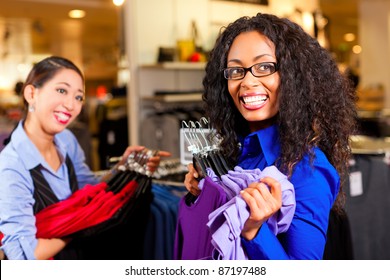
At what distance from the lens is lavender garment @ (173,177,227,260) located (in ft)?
3.92

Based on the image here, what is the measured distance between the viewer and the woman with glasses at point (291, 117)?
3.58 feet

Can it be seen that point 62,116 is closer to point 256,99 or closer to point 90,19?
point 256,99

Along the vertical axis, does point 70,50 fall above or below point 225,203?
above

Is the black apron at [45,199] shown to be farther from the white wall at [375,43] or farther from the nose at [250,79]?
the white wall at [375,43]

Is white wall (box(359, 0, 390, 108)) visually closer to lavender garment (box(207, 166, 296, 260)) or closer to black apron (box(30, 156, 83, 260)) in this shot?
black apron (box(30, 156, 83, 260))

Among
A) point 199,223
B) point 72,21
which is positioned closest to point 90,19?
point 72,21

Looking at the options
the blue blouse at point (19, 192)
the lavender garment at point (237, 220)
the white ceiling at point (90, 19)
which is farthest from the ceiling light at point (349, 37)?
the lavender garment at point (237, 220)

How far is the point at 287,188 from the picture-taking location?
105cm

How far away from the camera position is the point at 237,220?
1.03m

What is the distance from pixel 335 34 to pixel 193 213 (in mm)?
11795

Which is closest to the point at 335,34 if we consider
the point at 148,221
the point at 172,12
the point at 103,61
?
Answer: the point at 103,61

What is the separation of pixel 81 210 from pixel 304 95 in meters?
0.88

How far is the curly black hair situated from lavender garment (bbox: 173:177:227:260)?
0.18m
